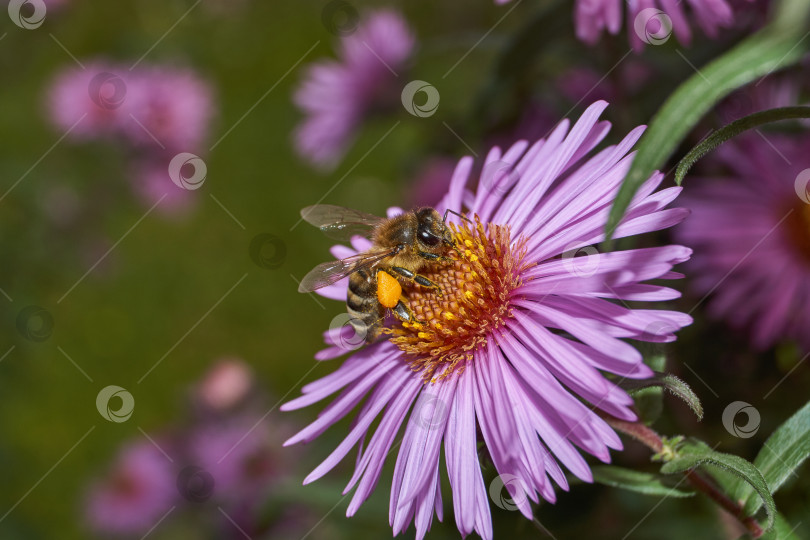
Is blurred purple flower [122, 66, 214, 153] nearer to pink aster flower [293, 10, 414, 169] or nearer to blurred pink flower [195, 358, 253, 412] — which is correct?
pink aster flower [293, 10, 414, 169]

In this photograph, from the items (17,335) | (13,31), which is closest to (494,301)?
(17,335)

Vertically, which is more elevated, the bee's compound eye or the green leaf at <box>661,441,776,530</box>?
the bee's compound eye

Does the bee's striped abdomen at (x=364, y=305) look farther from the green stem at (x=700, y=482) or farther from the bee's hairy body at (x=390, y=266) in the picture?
the green stem at (x=700, y=482)

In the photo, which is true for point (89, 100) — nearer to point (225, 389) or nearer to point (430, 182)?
point (225, 389)

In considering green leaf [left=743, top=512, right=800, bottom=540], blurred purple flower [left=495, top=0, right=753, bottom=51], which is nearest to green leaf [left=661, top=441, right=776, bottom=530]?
green leaf [left=743, top=512, right=800, bottom=540]

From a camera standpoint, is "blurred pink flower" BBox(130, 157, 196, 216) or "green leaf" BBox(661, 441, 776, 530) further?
"blurred pink flower" BBox(130, 157, 196, 216)

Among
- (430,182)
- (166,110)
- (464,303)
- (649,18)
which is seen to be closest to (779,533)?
(464,303)

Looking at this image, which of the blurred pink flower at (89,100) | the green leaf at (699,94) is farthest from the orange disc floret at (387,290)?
the blurred pink flower at (89,100)

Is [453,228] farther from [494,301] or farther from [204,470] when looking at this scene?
[204,470]
